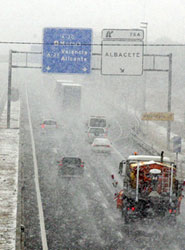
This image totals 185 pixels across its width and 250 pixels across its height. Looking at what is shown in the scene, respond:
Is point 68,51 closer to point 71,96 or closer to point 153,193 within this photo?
point 153,193

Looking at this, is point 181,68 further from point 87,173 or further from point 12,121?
point 87,173

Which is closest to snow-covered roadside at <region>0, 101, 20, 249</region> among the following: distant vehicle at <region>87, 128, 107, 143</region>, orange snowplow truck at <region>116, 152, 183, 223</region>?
orange snowplow truck at <region>116, 152, 183, 223</region>

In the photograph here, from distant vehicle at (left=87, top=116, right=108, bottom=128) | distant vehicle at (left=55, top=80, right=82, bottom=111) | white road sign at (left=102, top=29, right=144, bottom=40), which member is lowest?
distant vehicle at (left=87, top=116, right=108, bottom=128)

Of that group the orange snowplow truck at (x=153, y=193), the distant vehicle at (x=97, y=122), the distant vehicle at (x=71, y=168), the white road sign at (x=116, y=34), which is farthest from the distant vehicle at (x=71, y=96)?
the orange snowplow truck at (x=153, y=193)

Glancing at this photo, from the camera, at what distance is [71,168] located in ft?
93.1

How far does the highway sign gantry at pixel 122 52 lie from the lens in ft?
111

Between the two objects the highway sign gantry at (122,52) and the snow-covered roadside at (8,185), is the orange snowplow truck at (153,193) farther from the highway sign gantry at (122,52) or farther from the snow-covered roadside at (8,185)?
the highway sign gantry at (122,52)

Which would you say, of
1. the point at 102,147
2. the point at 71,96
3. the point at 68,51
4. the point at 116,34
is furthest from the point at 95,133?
the point at 71,96

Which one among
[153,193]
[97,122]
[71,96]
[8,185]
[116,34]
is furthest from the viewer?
[71,96]

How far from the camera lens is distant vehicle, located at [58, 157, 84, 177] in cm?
2827

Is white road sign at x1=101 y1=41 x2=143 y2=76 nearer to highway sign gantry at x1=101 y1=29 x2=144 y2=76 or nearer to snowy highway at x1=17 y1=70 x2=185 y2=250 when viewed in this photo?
highway sign gantry at x1=101 y1=29 x2=144 y2=76

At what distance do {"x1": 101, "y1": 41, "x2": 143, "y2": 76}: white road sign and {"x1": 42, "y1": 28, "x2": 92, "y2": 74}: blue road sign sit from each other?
1.86 m

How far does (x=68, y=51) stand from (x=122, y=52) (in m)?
3.97

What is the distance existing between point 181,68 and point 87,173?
125451mm
